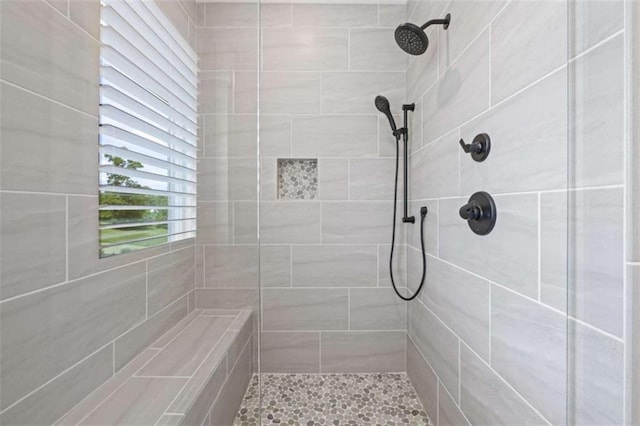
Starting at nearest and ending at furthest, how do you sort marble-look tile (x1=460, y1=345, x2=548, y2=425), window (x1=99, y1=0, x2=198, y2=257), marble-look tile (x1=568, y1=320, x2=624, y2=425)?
marble-look tile (x1=568, y1=320, x2=624, y2=425), marble-look tile (x1=460, y1=345, x2=548, y2=425), window (x1=99, y1=0, x2=198, y2=257)

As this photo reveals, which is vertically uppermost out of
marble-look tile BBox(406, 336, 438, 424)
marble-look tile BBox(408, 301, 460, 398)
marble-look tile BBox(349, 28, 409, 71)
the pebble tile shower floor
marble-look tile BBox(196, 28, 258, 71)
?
marble-look tile BBox(349, 28, 409, 71)

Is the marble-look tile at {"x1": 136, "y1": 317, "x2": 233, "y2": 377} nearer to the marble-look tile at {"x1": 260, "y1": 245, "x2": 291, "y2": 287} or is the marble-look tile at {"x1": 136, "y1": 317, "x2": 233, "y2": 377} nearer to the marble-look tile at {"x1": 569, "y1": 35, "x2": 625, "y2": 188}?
the marble-look tile at {"x1": 260, "y1": 245, "x2": 291, "y2": 287}

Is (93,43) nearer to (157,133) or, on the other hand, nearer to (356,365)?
(157,133)

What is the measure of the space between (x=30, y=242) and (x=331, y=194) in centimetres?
130

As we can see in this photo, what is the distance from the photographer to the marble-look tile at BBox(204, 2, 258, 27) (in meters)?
0.96

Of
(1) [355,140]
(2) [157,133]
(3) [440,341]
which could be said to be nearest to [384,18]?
(1) [355,140]

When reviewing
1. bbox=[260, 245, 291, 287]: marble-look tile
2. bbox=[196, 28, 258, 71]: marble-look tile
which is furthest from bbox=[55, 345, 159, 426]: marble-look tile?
bbox=[196, 28, 258, 71]: marble-look tile

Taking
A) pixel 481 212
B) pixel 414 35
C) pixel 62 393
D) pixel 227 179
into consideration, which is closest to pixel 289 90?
pixel 414 35

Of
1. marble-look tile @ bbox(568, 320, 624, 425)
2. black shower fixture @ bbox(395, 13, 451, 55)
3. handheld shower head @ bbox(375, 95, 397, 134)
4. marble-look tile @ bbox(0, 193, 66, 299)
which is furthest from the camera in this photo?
handheld shower head @ bbox(375, 95, 397, 134)

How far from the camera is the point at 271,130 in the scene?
173 cm

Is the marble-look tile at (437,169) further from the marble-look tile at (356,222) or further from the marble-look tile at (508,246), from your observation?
the marble-look tile at (356,222)

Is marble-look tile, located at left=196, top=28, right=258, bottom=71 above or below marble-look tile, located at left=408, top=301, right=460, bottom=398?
above

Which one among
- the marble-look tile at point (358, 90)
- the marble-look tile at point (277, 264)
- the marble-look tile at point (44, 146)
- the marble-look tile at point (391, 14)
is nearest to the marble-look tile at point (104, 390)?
the marble-look tile at point (44, 146)

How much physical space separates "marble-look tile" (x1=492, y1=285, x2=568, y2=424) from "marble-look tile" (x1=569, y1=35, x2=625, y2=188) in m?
0.31
